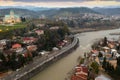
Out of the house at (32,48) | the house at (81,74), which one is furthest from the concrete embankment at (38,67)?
the house at (81,74)

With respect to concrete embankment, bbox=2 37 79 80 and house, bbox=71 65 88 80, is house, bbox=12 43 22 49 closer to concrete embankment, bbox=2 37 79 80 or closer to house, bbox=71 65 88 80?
concrete embankment, bbox=2 37 79 80

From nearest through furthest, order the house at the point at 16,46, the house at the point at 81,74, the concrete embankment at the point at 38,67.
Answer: the house at the point at 81,74 < the concrete embankment at the point at 38,67 < the house at the point at 16,46

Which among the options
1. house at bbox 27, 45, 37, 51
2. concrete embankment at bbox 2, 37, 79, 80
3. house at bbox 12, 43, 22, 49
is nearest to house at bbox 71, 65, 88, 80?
concrete embankment at bbox 2, 37, 79, 80

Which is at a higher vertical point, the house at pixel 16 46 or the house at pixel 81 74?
the house at pixel 81 74

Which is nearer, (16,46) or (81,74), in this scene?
(81,74)

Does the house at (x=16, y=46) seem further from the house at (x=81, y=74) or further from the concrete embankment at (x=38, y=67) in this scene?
the house at (x=81, y=74)

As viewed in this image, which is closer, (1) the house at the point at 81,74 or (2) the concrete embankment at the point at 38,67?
(1) the house at the point at 81,74

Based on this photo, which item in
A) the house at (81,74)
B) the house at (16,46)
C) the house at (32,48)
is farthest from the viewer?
the house at (16,46)

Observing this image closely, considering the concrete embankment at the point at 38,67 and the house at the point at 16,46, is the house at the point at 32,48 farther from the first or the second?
the concrete embankment at the point at 38,67

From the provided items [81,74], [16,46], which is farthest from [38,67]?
[16,46]

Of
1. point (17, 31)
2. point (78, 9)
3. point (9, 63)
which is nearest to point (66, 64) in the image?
point (9, 63)

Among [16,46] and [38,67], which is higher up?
[38,67]

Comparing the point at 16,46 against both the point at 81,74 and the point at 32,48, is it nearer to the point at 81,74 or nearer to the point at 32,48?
the point at 32,48
